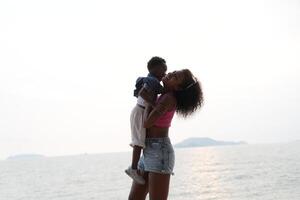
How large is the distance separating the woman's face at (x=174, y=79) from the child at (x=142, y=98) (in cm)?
7

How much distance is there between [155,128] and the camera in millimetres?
4414

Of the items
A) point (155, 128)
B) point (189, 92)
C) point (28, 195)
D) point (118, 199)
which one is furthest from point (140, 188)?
point (28, 195)

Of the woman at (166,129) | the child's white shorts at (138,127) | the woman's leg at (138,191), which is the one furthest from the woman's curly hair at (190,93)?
the woman's leg at (138,191)

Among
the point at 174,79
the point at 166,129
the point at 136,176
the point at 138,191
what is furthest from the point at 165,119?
the point at 138,191

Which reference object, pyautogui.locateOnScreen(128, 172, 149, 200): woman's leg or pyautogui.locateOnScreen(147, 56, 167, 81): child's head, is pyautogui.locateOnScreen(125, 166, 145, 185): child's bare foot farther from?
pyautogui.locateOnScreen(147, 56, 167, 81): child's head

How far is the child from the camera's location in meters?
4.27

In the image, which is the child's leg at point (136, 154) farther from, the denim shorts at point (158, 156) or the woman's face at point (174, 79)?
the woman's face at point (174, 79)

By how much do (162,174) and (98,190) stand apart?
5018cm

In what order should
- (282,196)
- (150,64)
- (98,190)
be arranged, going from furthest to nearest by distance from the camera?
(98,190)
(282,196)
(150,64)

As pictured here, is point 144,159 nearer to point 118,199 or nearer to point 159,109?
point 159,109

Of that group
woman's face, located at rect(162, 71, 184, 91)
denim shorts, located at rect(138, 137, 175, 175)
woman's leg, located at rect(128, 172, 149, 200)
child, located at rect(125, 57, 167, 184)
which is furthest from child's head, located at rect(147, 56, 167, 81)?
woman's leg, located at rect(128, 172, 149, 200)

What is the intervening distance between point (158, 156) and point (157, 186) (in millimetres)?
261

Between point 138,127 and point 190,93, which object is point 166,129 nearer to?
point 138,127

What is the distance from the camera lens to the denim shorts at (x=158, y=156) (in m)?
4.39
